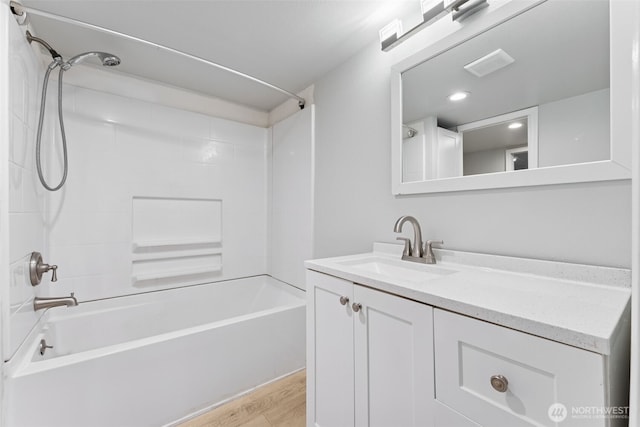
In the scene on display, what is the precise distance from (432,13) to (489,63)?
355mm

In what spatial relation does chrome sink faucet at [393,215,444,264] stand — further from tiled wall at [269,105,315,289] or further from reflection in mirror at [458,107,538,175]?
tiled wall at [269,105,315,289]

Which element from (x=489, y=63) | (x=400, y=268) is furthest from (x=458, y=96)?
(x=400, y=268)

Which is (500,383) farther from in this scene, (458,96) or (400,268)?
(458,96)

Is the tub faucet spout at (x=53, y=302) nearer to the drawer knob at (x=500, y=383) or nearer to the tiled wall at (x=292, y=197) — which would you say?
the tiled wall at (x=292, y=197)

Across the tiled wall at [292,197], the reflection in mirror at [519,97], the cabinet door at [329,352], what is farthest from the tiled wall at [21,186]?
the reflection in mirror at [519,97]

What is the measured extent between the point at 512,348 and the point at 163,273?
2.29 m

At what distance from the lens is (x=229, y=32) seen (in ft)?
5.07

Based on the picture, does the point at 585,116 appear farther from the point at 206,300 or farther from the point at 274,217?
the point at 206,300

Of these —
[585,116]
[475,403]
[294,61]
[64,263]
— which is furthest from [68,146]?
[585,116]

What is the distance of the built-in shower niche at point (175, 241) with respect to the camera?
2.05 metres

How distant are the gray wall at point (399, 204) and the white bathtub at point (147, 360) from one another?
79 centimetres

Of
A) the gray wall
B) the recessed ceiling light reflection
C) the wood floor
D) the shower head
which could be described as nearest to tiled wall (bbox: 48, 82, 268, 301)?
the shower head

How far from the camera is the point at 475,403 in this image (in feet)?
2.09

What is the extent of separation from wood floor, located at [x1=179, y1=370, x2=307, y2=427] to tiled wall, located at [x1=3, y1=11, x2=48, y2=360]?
97 centimetres
